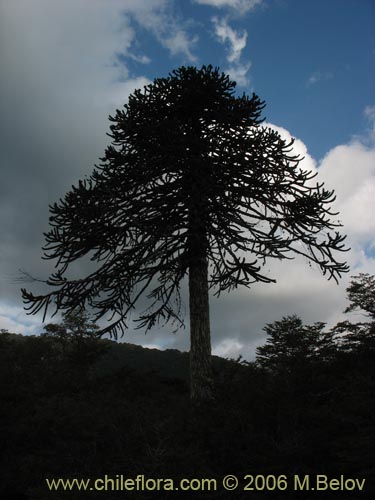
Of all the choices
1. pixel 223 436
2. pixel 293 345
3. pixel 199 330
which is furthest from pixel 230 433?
pixel 293 345

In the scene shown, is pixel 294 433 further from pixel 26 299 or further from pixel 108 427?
pixel 26 299

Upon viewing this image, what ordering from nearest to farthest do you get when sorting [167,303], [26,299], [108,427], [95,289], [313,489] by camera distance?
[313,489] < [108,427] < [26,299] < [95,289] < [167,303]

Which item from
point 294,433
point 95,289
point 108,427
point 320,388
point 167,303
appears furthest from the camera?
point 167,303

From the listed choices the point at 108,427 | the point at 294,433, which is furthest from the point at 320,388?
the point at 108,427

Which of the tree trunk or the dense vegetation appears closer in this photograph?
the dense vegetation

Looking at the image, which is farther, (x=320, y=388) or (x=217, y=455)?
(x=320, y=388)

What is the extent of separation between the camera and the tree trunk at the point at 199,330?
9162mm

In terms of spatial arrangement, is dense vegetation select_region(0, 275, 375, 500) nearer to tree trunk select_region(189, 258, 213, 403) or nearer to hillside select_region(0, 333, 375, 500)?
hillside select_region(0, 333, 375, 500)

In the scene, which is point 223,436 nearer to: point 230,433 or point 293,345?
point 230,433

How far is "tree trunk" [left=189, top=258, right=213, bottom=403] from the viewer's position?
361 inches

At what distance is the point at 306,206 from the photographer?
1041 cm

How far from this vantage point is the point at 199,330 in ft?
31.0

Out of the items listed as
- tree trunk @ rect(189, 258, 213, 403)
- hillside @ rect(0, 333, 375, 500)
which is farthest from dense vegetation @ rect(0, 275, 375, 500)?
tree trunk @ rect(189, 258, 213, 403)

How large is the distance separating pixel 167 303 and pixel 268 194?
13.6 ft
